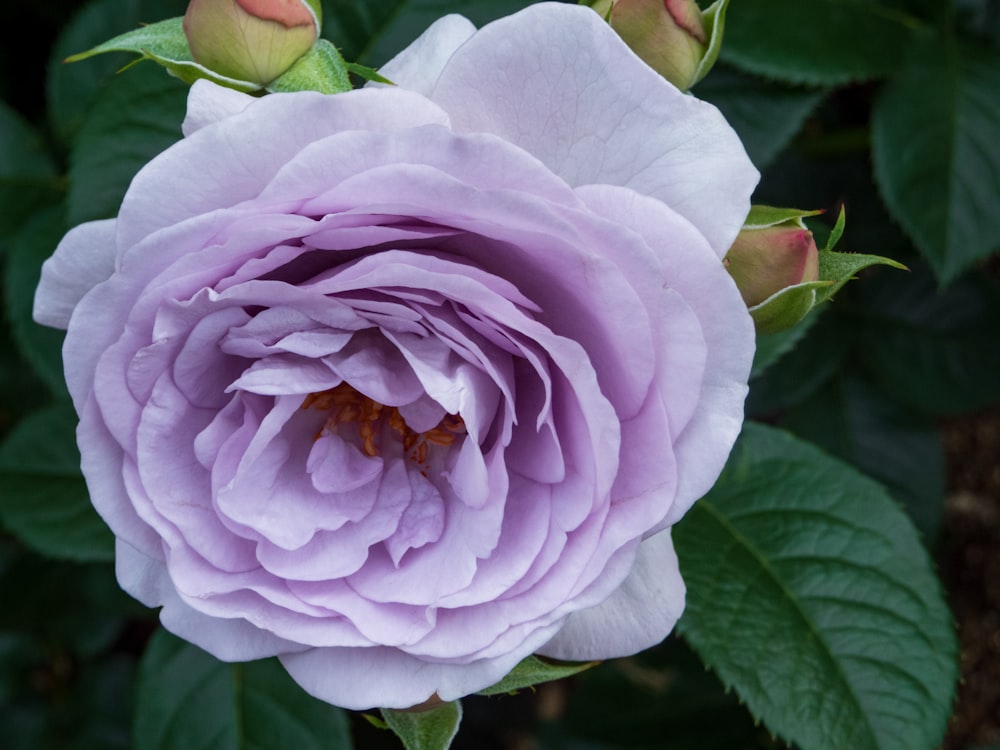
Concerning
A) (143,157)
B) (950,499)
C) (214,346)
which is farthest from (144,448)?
(950,499)

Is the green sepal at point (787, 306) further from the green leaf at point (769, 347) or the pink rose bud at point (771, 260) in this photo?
the green leaf at point (769, 347)

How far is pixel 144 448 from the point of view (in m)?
0.75

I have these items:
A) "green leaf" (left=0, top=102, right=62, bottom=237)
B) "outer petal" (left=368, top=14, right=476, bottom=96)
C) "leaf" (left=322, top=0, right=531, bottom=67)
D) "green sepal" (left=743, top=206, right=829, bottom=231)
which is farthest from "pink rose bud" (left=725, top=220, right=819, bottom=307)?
"green leaf" (left=0, top=102, right=62, bottom=237)

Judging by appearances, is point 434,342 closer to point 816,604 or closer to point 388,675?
point 388,675

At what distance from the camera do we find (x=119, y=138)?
1.21m

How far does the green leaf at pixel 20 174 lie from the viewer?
4.87ft

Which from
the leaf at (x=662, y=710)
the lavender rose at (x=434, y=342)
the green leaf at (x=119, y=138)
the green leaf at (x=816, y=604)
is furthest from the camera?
the leaf at (x=662, y=710)

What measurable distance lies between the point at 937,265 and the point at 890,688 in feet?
1.92

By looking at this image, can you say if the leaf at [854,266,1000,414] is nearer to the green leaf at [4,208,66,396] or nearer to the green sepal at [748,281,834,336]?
the green sepal at [748,281,834,336]

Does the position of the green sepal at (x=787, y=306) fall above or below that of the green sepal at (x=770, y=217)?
below

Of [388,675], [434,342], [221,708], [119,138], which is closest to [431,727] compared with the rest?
[388,675]

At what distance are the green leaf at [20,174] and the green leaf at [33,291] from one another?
0.18 feet

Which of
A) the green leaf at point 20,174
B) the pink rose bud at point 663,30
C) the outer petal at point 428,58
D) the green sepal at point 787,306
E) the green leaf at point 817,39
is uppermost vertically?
the pink rose bud at point 663,30

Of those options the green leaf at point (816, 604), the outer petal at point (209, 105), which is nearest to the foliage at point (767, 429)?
the green leaf at point (816, 604)
